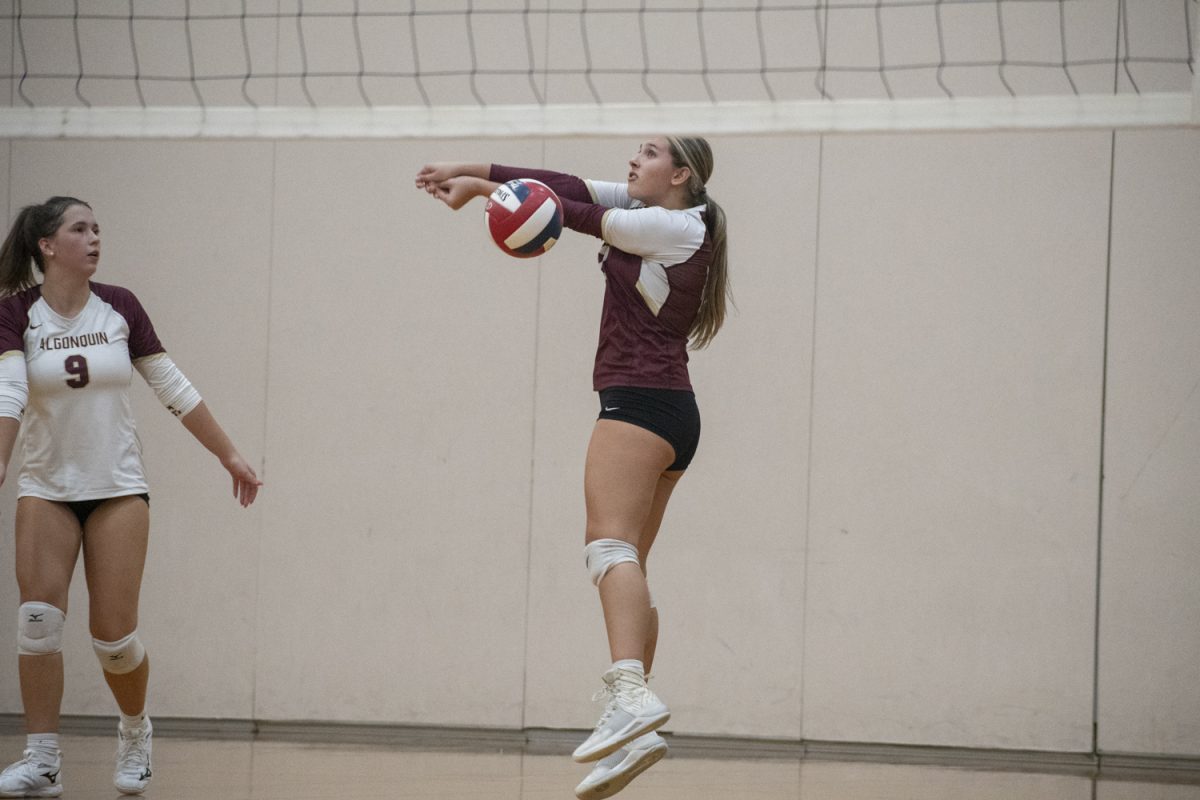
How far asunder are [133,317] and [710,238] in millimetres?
2030

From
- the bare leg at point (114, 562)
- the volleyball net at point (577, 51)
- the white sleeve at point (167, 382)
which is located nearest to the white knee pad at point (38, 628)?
the bare leg at point (114, 562)

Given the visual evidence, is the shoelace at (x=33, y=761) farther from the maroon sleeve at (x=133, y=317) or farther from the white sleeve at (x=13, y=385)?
the maroon sleeve at (x=133, y=317)

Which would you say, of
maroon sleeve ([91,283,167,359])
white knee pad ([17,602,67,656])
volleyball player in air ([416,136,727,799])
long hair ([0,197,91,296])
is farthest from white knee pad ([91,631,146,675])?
volleyball player in air ([416,136,727,799])

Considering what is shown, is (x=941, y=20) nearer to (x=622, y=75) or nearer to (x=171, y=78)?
(x=622, y=75)

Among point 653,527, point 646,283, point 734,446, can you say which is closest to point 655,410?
point 646,283

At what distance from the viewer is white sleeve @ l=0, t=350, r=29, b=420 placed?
4184mm

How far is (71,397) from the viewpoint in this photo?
4.39m

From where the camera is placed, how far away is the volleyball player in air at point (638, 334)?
374cm

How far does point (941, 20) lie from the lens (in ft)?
20.4

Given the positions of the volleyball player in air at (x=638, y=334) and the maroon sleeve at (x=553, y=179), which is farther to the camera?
the maroon sleeve at (x=553, y=179)

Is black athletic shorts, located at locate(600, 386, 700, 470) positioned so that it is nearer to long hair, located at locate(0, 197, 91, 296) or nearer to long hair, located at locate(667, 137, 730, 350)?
long hair, located at locate(667, 137, 730, 350)

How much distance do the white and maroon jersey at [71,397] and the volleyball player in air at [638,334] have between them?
4.46 feet

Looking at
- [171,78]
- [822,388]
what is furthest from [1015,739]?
[171,78]

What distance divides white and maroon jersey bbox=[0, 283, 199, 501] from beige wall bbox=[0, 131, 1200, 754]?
2.07m
